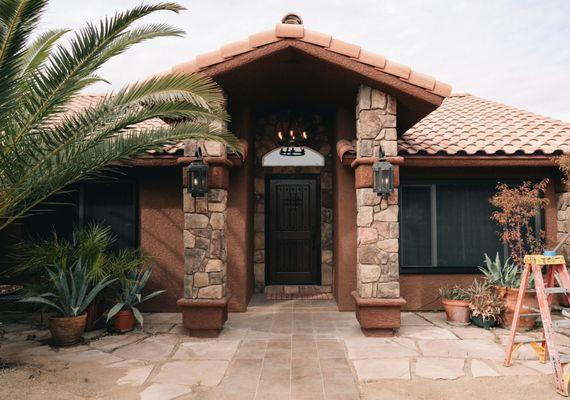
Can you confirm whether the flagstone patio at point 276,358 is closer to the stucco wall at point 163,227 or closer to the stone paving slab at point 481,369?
the stone paving slab at point 481,369

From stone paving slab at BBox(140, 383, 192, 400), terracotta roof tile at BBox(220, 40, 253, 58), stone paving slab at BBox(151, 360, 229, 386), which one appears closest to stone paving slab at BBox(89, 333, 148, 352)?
stone paving slab at BBox(151, 360, 229, 386)

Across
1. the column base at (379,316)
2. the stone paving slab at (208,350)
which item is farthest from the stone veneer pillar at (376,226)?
the stone paving slab at (208,350)

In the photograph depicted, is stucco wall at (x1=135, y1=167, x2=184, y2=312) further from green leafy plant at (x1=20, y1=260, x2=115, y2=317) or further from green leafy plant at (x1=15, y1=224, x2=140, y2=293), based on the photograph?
green leafy plant at (x1=20, y1=260, x2=115, y2=317)

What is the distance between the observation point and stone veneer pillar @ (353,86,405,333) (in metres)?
4.98

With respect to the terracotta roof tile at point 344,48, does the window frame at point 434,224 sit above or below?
below

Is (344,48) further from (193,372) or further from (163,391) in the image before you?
(163,391)

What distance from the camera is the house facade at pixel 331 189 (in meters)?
4.98

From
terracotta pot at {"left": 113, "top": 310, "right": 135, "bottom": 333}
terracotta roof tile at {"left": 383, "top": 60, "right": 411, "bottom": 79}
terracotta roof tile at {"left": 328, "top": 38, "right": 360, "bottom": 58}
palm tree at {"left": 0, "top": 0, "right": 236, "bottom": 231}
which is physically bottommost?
terracotta pot at {"left": 113, "top": 310, "right": 135, "bottom": 333}

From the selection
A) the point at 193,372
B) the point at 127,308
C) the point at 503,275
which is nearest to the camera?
the point at 193,372

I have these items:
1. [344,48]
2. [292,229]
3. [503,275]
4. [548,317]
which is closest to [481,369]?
[548,317]

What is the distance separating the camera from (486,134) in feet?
22.4

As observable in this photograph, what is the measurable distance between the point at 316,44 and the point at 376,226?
2574mm

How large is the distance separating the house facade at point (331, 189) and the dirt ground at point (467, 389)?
1.38 meters

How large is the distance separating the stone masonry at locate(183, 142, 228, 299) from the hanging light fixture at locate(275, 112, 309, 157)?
6.77 feet
